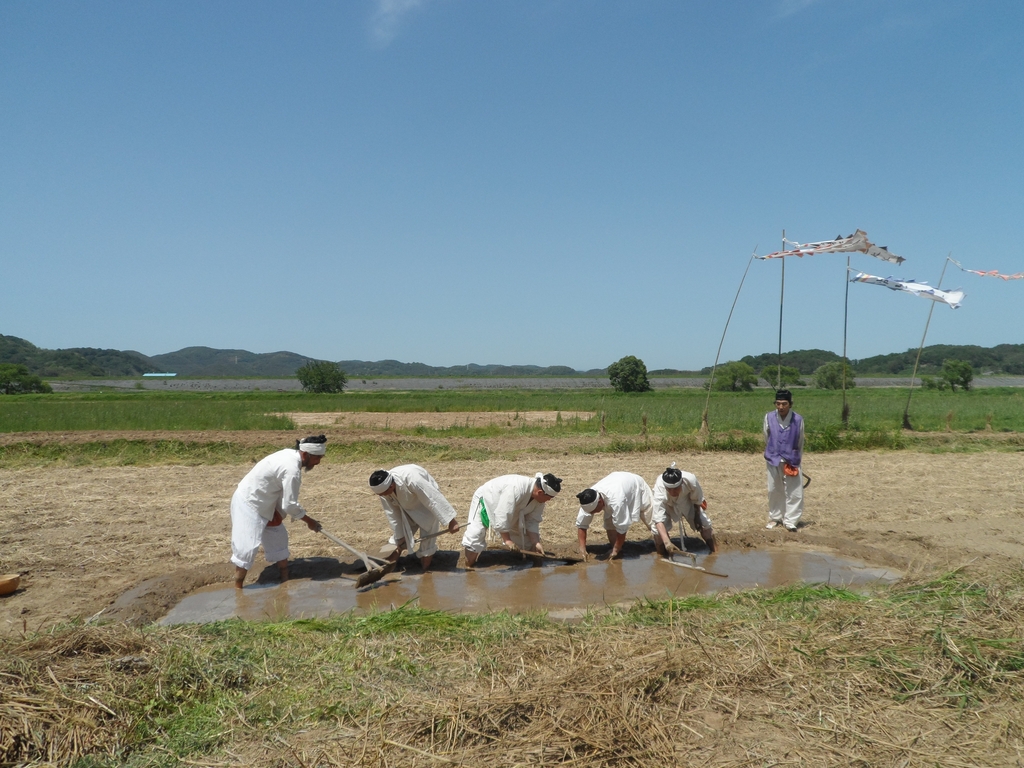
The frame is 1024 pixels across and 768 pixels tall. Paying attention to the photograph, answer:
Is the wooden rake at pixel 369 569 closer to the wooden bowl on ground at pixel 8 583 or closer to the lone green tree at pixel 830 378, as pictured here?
the wooden bowl on ground at pixel 8 583

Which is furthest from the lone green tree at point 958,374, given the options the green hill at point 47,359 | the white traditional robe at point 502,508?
the green hill at point 47,359

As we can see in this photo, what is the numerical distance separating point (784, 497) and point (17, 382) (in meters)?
47.7

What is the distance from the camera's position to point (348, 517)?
841cm

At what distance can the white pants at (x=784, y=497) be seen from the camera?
7.66 meters

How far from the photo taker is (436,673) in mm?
3799

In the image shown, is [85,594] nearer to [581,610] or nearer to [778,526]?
[581,610]

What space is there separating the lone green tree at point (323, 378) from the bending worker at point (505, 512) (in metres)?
46.2

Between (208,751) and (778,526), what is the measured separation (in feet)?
21.7

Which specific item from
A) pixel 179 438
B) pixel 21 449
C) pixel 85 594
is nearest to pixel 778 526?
pixel 85 594

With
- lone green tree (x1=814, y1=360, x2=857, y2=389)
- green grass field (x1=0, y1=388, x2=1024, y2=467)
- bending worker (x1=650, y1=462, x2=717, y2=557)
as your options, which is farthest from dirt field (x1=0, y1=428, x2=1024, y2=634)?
lone green tree (x1=814, y1=360, x2=857, y2=389)

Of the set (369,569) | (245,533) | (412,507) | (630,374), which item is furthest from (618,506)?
(630,374)

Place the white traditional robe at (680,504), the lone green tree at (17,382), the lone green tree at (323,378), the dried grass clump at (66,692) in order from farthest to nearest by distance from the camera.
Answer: the lone green tree at (323,378) < the lone green tree at (17,382) < the white traditional robe at (680,504) < the dried grass clump at (66,692)

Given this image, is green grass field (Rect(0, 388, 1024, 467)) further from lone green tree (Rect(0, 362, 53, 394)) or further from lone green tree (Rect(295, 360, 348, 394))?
lone green tree (Rect(295, 360, 348, 394))

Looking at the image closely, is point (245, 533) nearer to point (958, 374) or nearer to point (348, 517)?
point (348, 517)
